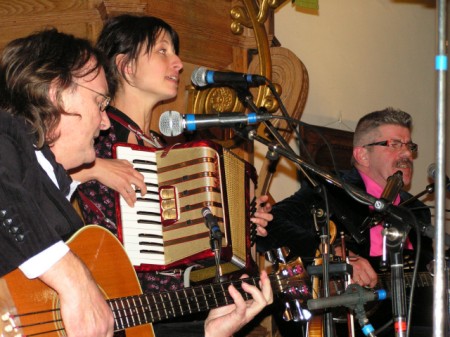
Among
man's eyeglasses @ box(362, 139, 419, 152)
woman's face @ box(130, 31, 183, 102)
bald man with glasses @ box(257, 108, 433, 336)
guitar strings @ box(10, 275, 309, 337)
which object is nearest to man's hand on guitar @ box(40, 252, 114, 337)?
guitar strings @ box(10, 275, 309, 337)

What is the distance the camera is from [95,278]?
275 cm

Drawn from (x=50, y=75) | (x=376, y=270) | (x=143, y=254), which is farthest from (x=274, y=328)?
(x=50, y=75)

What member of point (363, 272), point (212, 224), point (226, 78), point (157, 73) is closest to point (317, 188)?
point (212, 224)

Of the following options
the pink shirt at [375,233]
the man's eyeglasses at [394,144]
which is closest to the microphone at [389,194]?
the pink shirt at [375,233]

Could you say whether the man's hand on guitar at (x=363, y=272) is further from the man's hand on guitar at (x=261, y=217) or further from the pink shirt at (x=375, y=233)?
the man's hand on guitar at (x=261, y=217)

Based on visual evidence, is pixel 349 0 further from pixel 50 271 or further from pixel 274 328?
pixel 50 271

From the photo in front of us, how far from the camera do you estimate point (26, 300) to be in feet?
7.95

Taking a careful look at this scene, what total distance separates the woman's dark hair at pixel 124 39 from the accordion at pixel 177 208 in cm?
49

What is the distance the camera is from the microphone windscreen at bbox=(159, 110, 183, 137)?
273 centimetres

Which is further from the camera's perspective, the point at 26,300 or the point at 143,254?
the point at 143,254

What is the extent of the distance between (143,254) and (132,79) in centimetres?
84

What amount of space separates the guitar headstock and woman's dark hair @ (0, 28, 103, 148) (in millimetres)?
1045

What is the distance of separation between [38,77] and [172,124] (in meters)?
0.49

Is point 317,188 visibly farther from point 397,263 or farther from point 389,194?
point 397,263
